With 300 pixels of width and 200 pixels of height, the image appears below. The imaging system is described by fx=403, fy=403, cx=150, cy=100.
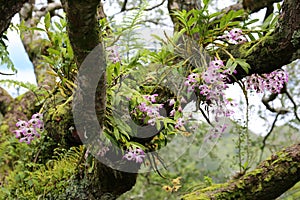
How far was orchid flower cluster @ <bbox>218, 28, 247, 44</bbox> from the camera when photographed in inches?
78.0

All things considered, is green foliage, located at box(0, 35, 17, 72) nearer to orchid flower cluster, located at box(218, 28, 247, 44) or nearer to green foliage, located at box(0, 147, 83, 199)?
green foliage, located at box(0, 147, 83, 199)

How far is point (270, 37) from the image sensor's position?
183 cm

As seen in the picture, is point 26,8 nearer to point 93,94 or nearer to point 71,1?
point 93,94

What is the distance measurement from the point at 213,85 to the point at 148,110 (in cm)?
31

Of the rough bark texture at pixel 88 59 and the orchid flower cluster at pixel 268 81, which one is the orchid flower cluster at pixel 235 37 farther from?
the rough bark texture at pixel 88 59

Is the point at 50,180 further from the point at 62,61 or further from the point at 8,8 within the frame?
the point at 8,8

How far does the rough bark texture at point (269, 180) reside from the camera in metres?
1.91

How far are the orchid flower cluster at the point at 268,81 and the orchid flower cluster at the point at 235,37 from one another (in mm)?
195

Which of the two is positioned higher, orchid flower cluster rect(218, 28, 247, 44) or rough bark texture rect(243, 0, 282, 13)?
rough bark texture rect(243, 0, 282, 13)

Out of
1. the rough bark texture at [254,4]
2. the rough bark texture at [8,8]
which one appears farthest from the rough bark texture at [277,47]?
the rough bark texture at [254,4]

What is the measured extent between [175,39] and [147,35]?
187 millimetres

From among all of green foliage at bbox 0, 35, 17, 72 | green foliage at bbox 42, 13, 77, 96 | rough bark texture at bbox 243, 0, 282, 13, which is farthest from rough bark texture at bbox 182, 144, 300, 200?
rough bark texture at bbox 243, 0, 282, 13

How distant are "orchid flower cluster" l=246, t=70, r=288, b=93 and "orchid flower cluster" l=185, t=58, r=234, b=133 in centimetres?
24

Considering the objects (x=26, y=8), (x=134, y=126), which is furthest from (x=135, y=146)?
(x=26, y=8)
